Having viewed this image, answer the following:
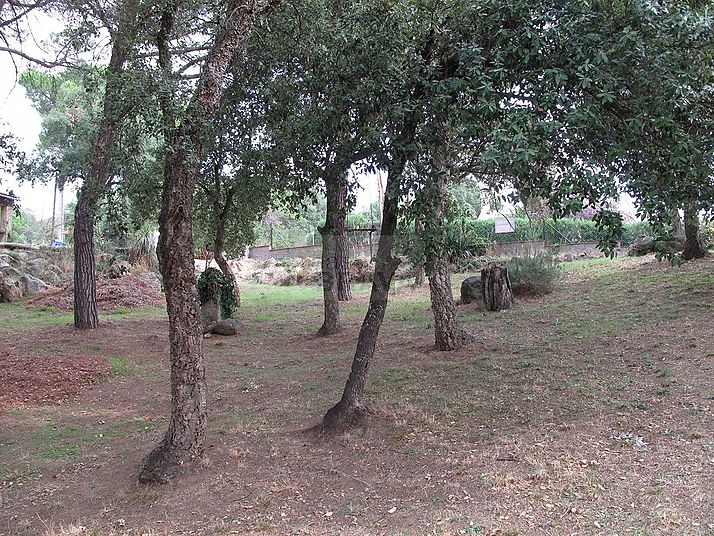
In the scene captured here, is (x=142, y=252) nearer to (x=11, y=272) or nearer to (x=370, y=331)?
(x=11, y=272)

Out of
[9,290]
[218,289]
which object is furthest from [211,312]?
[9,290]

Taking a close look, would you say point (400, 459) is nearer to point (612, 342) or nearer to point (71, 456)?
point (71, 456)

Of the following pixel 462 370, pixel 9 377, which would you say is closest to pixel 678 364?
pixel 462 370

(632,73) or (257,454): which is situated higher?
(632,73)

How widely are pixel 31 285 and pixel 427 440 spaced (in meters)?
15.1

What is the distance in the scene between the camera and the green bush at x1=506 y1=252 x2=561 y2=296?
11.2 meters

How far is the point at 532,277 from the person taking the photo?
11258mm

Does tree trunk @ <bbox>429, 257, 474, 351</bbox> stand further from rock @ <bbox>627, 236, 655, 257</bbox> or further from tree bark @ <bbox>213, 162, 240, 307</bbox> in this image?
rock @ <bbox>627, 236, 655, 257</bbox>

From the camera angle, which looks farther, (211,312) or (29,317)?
(29,317)

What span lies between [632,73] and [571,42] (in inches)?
19.2

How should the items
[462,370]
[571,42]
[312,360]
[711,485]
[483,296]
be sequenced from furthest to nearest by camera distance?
[483,296], [312,360], [462,370], [571,42], [711,485]

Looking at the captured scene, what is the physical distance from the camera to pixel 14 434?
6020 millimetres

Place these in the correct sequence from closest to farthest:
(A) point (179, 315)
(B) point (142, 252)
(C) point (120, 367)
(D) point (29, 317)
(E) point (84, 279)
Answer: (A) point (179, 315) → (C) point (120, 367) → (E) point (84, 279) → (D) point (29, 317) → (B) point (142, 252)

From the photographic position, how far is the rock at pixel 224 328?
11164 mm
